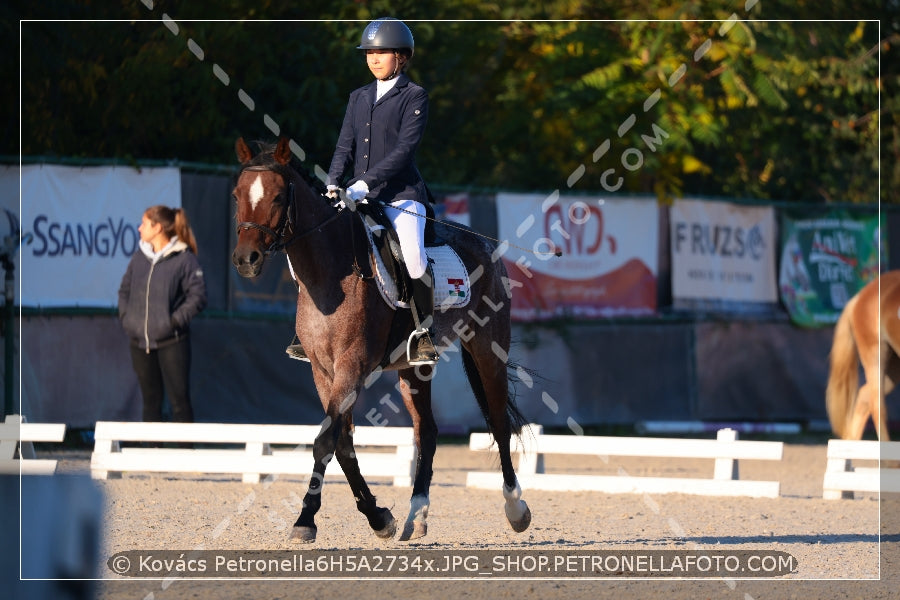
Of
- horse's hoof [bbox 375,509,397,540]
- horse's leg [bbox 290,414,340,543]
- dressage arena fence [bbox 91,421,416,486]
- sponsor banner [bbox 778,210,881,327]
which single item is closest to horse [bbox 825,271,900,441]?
sponsor banner [bbox 778,210,881,327]

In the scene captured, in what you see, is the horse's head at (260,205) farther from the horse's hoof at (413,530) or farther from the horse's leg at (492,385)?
the horse's leg at (492,385)

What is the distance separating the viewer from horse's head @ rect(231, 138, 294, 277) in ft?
21.6

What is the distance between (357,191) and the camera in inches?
286

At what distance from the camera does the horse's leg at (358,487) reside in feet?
23.4

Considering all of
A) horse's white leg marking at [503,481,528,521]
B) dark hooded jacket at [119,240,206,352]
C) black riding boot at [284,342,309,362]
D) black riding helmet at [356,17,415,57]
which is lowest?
horse's white leg marking at [503,481,528,521]

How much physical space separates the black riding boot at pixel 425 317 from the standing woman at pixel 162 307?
4216 mm

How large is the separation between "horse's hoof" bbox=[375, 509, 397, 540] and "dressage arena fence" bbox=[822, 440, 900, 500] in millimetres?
5214

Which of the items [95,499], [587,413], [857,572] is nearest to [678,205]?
[587,413]

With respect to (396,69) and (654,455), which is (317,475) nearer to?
(396,69)

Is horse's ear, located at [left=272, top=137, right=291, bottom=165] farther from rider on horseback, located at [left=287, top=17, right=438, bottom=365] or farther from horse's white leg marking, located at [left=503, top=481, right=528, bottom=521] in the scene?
horse's white leg marking, located at [left=503, top=481, right=528, bottom=521]

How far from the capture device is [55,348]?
12.9m

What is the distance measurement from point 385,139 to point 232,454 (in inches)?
171

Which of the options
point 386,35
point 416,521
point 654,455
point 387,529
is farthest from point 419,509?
point 654,455

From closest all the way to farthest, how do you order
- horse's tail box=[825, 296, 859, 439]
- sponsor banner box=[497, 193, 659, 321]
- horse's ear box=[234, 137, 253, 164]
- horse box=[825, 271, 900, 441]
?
horse's ear box=[234, 137, 253, 164], horse box=[825, 271, 900, 441], horse's tail box=[825, 296, 859, 439], sponsor banner box=[497, 193, 659, 321]
